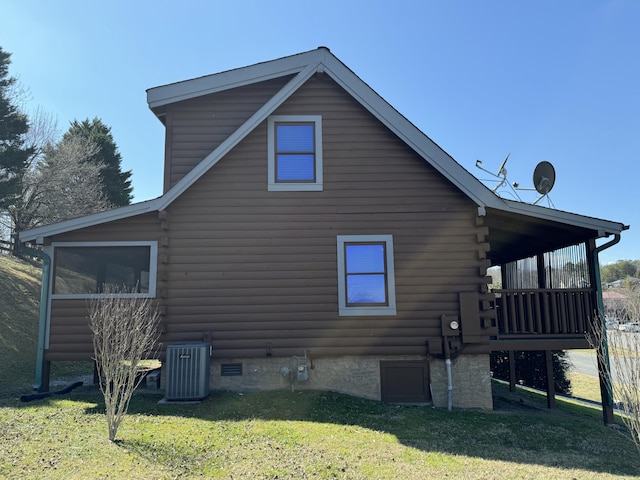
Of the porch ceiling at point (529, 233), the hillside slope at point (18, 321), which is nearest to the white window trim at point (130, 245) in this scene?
the hillside slope at point (18, 321)

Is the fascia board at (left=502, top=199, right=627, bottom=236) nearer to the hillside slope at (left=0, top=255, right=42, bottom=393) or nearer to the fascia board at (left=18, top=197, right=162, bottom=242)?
the fascia board at (left=18, top=197, right=162, bottom=242)

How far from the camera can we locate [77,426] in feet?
20.2

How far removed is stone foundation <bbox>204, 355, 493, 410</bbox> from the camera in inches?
333

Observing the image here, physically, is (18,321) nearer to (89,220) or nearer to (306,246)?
(89,220)

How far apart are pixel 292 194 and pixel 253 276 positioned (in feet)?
6.18

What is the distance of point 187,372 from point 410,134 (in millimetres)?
6376

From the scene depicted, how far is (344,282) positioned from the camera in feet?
28.9

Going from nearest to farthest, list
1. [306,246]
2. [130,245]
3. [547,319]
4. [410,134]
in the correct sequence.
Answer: [130,245] < [306,246] < [410,134] < [547,319]

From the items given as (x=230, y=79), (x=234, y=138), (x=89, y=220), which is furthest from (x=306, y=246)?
(x=89, y=220)

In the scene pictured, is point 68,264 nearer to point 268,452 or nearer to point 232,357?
point 232,357

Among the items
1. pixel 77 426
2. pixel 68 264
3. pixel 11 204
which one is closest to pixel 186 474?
pixel 77 426

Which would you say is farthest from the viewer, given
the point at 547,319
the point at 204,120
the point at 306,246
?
the point at 204,120

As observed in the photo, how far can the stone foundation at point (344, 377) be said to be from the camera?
27.7 feet

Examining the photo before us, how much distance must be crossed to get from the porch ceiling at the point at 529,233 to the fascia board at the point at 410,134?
0.52 m
